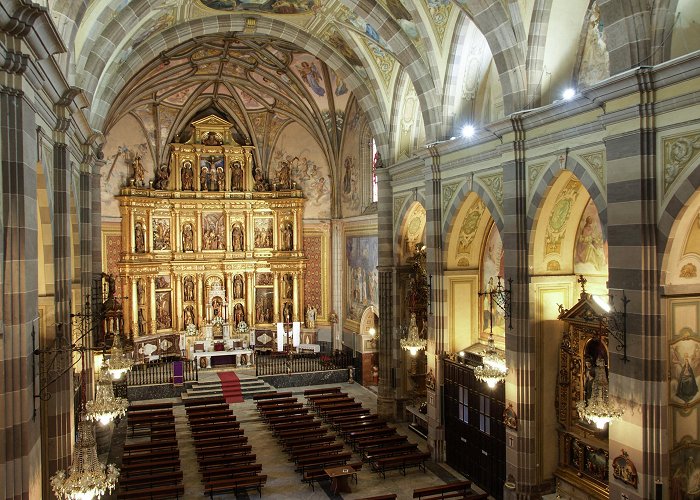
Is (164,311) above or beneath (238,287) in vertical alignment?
beneath

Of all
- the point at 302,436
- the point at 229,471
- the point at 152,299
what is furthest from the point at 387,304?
the point at 152,299

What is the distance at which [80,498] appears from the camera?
9.16m

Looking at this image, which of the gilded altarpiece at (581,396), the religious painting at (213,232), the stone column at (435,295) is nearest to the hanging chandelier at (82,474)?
the gilded altarpiece at (581,396)

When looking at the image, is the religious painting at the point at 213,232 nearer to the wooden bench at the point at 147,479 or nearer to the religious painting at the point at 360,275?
the religious painting at the point at 360,275

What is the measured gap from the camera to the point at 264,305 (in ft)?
105

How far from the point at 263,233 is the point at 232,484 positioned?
60.8ft

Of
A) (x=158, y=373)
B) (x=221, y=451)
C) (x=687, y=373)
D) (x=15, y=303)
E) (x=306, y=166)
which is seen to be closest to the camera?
(x=15, y=303)

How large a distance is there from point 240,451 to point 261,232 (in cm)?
1602

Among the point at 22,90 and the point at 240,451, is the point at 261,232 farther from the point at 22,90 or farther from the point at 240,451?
the point at 22,90

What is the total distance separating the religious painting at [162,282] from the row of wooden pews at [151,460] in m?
9.76

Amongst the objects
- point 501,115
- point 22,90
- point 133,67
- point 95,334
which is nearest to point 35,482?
point 22,90

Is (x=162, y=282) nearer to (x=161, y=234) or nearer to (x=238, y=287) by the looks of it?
(x=161, y=234)

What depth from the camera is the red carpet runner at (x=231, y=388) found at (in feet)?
82.3

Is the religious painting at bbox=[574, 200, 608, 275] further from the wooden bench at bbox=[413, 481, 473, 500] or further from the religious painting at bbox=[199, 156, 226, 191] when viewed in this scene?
the religious painting at bbox=[199, 156, 226, 191]
